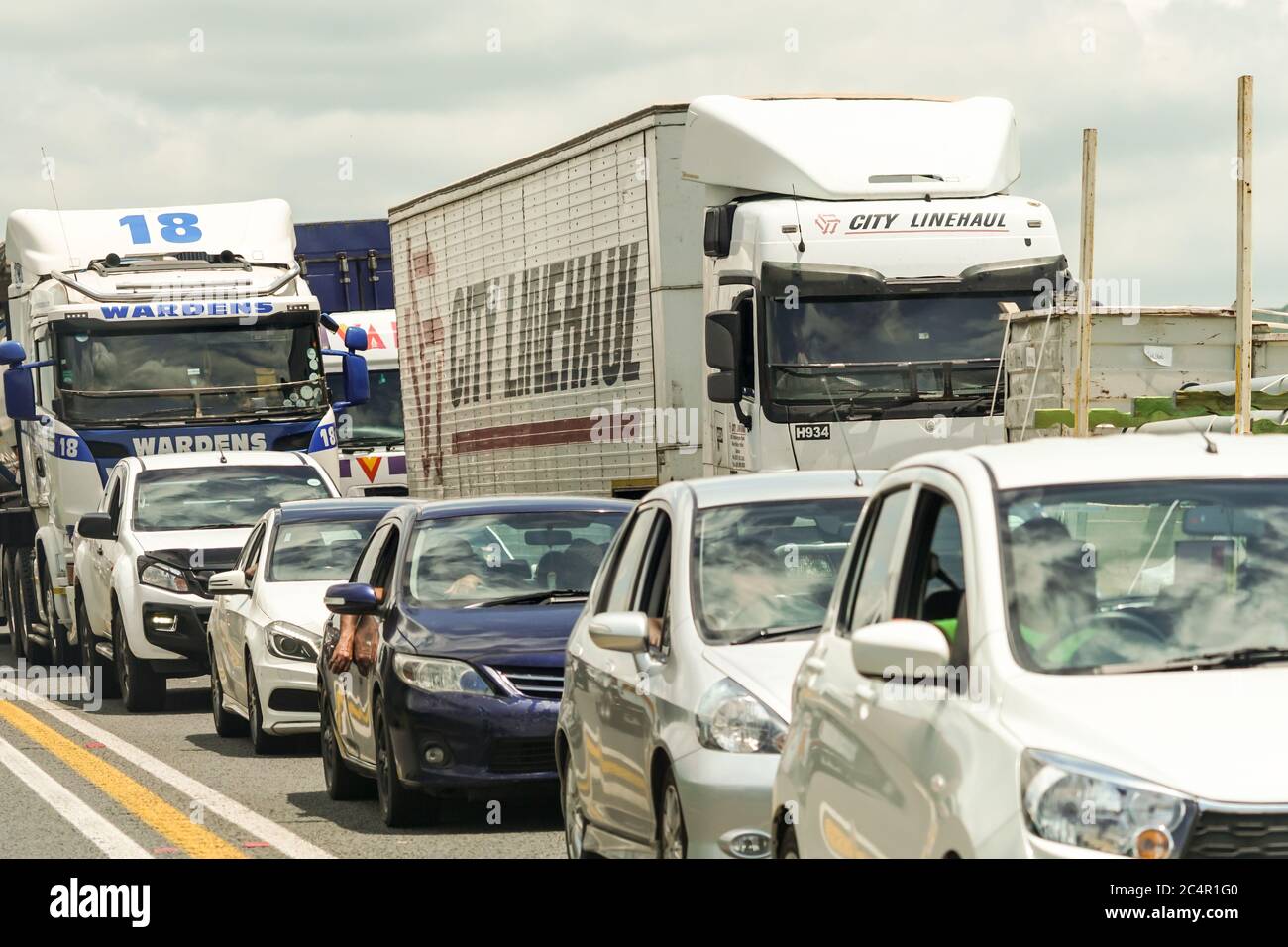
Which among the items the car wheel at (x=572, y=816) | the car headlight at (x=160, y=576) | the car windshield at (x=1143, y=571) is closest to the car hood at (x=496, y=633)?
the car wheel at (x=572, y=816)

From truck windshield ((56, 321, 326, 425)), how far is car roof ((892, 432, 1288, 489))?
709 inches

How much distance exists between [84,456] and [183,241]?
280 cm

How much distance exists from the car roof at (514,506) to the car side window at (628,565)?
3.25 m

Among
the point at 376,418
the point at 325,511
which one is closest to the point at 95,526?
the point at 325,511

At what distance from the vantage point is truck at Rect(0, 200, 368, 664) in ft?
76.6

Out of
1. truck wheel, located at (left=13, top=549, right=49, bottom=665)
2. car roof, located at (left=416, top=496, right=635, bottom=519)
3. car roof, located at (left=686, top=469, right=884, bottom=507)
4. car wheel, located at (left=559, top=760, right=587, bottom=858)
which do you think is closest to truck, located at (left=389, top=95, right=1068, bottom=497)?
car roof, located at (left=416, top=496, right=635, bottom=519)

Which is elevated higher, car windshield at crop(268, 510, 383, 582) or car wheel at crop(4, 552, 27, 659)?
car windshield at crop(268, 510, 383, 582)

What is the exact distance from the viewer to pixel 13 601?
1073 inches

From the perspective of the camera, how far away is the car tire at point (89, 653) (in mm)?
21625

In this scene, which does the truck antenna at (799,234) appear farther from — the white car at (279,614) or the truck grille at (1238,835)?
the truck grille at (1238,835)

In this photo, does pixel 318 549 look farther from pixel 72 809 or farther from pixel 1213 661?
pixel 1213 661

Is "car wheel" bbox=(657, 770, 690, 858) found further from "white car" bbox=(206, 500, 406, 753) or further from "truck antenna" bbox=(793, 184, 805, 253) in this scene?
"truck antenna" bbox=(793, 184, 805, 253)
